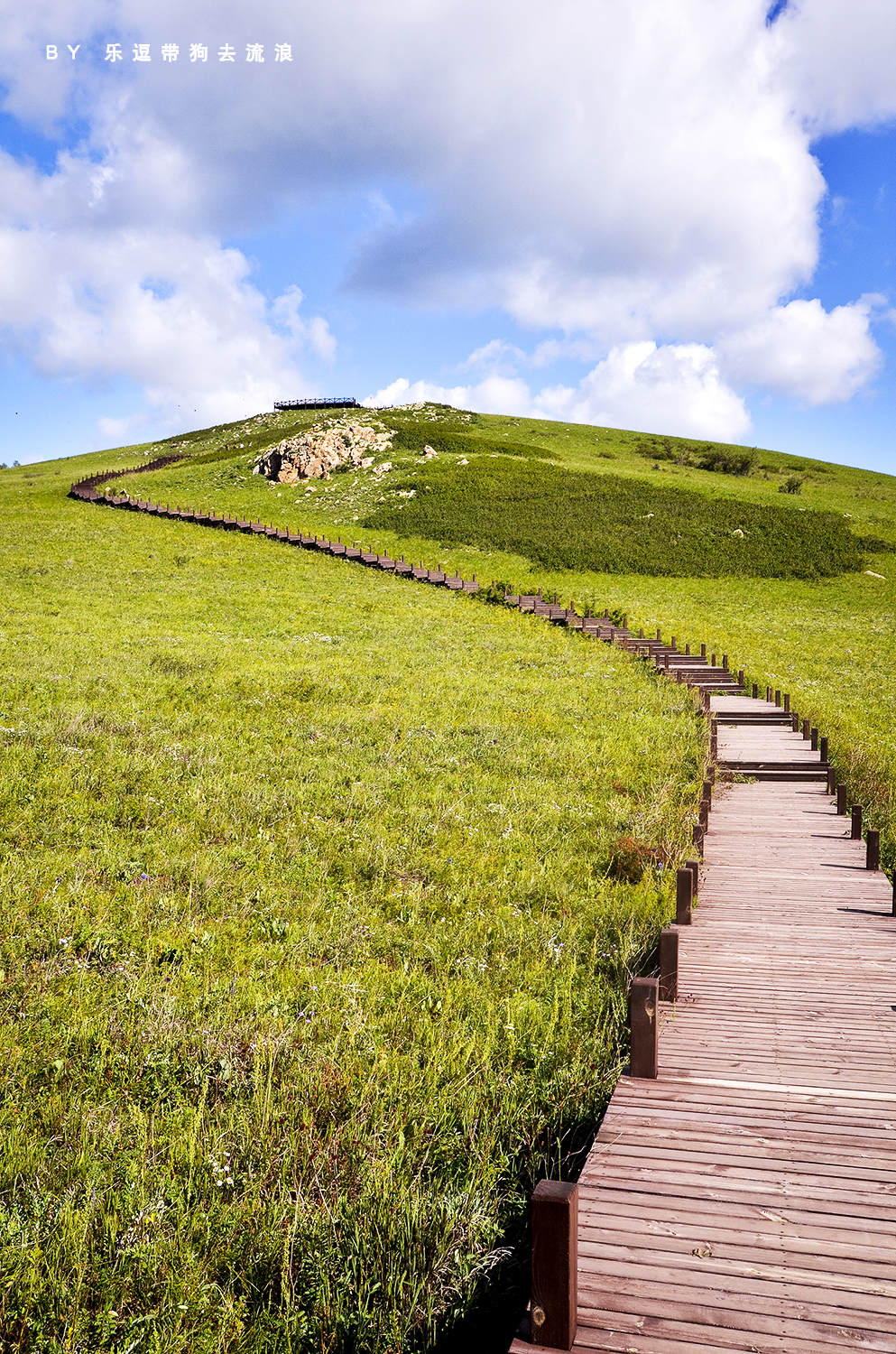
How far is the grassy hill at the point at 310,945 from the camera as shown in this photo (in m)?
4.40

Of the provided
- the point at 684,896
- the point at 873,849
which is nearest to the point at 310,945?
the point at 684,896

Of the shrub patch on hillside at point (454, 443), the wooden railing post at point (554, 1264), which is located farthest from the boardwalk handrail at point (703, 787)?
the shrub patch on hillside at point (454, 443)

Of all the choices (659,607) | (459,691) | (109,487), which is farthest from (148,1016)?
(109,487)

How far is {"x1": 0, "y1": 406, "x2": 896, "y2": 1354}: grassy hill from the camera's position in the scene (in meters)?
4.40

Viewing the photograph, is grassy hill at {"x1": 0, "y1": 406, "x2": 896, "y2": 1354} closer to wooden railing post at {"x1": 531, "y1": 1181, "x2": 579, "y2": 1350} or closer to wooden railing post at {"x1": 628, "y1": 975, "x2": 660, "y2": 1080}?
wooden railing post at {"x1": 628, "y1": 975, "x2": 660, "y2": 1080}

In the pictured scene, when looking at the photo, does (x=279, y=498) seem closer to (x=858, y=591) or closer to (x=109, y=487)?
(x=109, y=487)

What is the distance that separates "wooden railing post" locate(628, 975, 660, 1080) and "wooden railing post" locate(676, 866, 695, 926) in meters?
2.96

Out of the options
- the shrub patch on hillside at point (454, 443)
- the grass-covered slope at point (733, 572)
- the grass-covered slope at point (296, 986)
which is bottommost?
the grass-covered slope at point (296, 986)

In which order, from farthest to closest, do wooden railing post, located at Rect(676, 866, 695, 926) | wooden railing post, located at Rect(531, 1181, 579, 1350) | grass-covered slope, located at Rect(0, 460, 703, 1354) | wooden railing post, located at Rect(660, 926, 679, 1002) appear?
wooden railing post, located at Rect(676, 866, 695, 926) → wooden railing post, located at Rect(660, 926, 679, 1002) → grass-covered slope, located at Rect(0, 460, 703, 1354) → wooden railing post, located at Rect(531, 1181, 579, 1350)

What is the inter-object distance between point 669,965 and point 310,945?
3.55m

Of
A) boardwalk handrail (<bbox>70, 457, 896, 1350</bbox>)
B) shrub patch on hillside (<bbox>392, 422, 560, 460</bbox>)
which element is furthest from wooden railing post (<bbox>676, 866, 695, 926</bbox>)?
shrub patch on hillside (<bbox>392, 422, 560, 460</bbox>)

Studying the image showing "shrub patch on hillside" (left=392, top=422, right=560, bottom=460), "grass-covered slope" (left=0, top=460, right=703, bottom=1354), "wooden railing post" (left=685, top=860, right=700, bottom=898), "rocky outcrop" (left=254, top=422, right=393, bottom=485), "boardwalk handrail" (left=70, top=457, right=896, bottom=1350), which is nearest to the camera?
"boardwalk handrail" (left=70, top=457, right=896, bottom=1350)

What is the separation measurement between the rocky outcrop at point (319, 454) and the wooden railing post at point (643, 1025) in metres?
64.1

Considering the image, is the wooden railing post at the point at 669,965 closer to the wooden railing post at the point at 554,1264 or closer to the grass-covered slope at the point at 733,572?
the wooden railing post at the point at 554,1264
